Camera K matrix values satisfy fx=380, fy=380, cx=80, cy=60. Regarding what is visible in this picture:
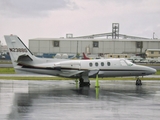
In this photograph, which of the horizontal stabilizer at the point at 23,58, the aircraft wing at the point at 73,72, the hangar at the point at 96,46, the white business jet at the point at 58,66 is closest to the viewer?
the horizontal stabilizer at the point at 23,58

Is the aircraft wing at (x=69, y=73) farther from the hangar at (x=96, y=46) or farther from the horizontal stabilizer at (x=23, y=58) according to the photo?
the hangar at (x=96, y=46)

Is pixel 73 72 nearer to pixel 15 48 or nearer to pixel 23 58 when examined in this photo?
pixel 23 58

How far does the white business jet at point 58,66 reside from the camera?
3036 centimetres

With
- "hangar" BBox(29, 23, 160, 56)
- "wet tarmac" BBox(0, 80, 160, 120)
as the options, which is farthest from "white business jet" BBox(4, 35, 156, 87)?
"hangar" BBox(29, 23, 160, 56)

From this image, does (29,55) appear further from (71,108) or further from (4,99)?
(71,108)

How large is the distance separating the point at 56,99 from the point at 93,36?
113 m

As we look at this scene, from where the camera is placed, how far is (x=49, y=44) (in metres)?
114

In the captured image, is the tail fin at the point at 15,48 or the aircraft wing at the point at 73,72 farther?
the aircraft wing at the point at 73,72

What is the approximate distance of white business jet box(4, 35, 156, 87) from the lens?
30.4m

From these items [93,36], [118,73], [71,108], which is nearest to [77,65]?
[118,73]

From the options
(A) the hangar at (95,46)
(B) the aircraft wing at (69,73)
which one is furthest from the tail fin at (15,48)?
(A) the hangar at (95,46)

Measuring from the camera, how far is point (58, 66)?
99.9 feet

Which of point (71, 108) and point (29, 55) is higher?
point (29, 55)

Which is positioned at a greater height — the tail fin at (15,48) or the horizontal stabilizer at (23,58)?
the tail fin at (15,48)
